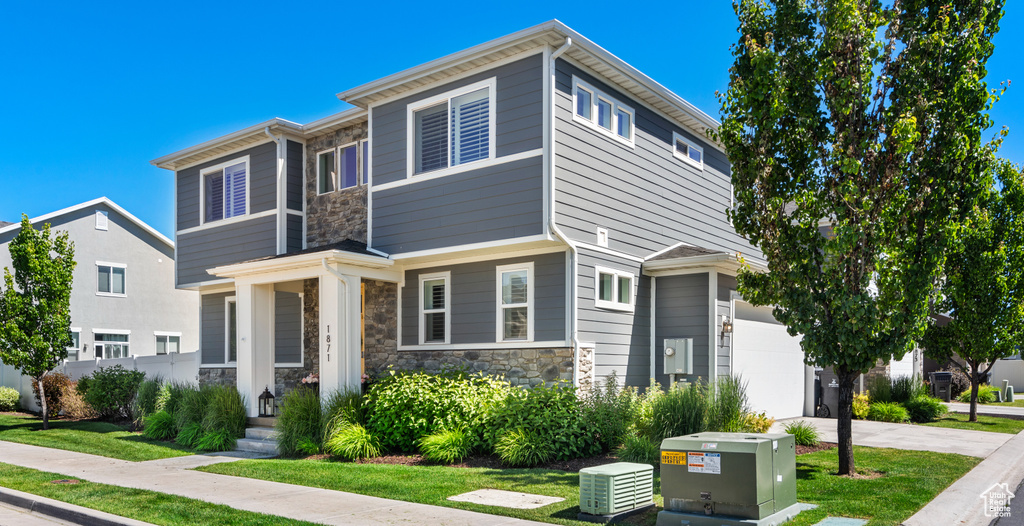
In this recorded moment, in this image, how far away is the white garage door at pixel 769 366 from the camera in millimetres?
14844

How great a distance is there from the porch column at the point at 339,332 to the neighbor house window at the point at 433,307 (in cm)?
133

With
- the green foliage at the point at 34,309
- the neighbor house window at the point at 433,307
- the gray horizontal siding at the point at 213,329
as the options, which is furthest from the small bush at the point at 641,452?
the green foliage at the point at 34,309

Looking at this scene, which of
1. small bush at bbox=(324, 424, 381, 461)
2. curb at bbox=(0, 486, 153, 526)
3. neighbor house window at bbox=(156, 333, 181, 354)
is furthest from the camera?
neighbor house window at bbox=(156, 333, 181, 354)

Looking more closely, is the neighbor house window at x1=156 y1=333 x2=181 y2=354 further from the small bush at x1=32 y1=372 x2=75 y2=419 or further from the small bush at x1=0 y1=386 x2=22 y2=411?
the small bush at x1=32 y1=372 x2=75 y2=419

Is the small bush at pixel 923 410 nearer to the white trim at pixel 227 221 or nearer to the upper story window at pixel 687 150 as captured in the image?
the upper story window at pixel 687 150

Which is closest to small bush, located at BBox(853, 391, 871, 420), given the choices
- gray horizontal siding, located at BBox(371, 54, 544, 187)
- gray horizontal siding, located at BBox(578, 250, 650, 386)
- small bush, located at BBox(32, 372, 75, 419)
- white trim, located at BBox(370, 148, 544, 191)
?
gray horizontal siding, located at BBox(578, 250, 650, 386)

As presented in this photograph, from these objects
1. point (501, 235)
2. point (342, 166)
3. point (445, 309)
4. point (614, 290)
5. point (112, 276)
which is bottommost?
point (445, 309)

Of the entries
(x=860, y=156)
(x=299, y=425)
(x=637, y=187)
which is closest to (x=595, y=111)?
(x=637, y=187)

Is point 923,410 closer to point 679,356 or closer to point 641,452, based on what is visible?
point 679,356

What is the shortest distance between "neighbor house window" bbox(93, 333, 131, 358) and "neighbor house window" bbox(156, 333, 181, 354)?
1.37 m

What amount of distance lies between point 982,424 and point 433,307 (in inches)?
474

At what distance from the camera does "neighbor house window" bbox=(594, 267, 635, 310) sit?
528 inches

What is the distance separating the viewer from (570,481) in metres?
9.41

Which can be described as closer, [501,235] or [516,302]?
[501,235]
